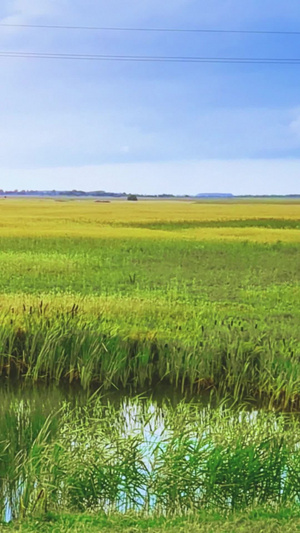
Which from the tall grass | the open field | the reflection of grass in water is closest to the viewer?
the reflection of grass in water

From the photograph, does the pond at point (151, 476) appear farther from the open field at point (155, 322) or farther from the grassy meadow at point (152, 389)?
the open field at point (155, 322)

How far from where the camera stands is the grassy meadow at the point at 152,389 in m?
5.97

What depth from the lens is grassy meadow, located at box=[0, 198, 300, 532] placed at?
597 centimetres

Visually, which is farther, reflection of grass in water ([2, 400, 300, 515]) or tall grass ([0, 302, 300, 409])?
tall grass ([0, 302, 300, 409])

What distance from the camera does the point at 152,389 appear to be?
35.8 ft

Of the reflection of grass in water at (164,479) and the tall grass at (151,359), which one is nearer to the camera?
the reflection of grass in water at (164,479)

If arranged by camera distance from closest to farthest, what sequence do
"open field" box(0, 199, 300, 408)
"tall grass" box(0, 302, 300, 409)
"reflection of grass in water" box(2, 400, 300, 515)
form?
"reflection of grass in water" box(2, 400, 300, 515)
"tall grass" box(0, 302, 300, 409)
"open field" box(0, 199, 300, 408)

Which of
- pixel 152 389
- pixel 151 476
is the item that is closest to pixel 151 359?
pixel 152 389

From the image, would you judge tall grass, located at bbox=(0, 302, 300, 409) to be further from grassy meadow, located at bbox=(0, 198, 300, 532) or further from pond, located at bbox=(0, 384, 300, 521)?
pond, located at bbox=(0, 384, 300, 521)

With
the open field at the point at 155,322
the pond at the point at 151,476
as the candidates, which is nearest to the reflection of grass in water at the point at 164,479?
the pond at the point at 151,476

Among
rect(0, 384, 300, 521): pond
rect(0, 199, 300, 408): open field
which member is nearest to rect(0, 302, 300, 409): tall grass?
rect(0, 199, 300, 408): open field

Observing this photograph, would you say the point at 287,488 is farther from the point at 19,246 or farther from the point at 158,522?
the point at 19,246

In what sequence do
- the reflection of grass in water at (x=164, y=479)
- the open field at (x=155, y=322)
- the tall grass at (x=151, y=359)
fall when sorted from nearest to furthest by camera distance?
the reflection of grass in water at (x=164, y=479), the tall grass at (x=151, y=359), the open field at (x=155, y=322)

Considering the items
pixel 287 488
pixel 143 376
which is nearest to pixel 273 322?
pixel 143 376
